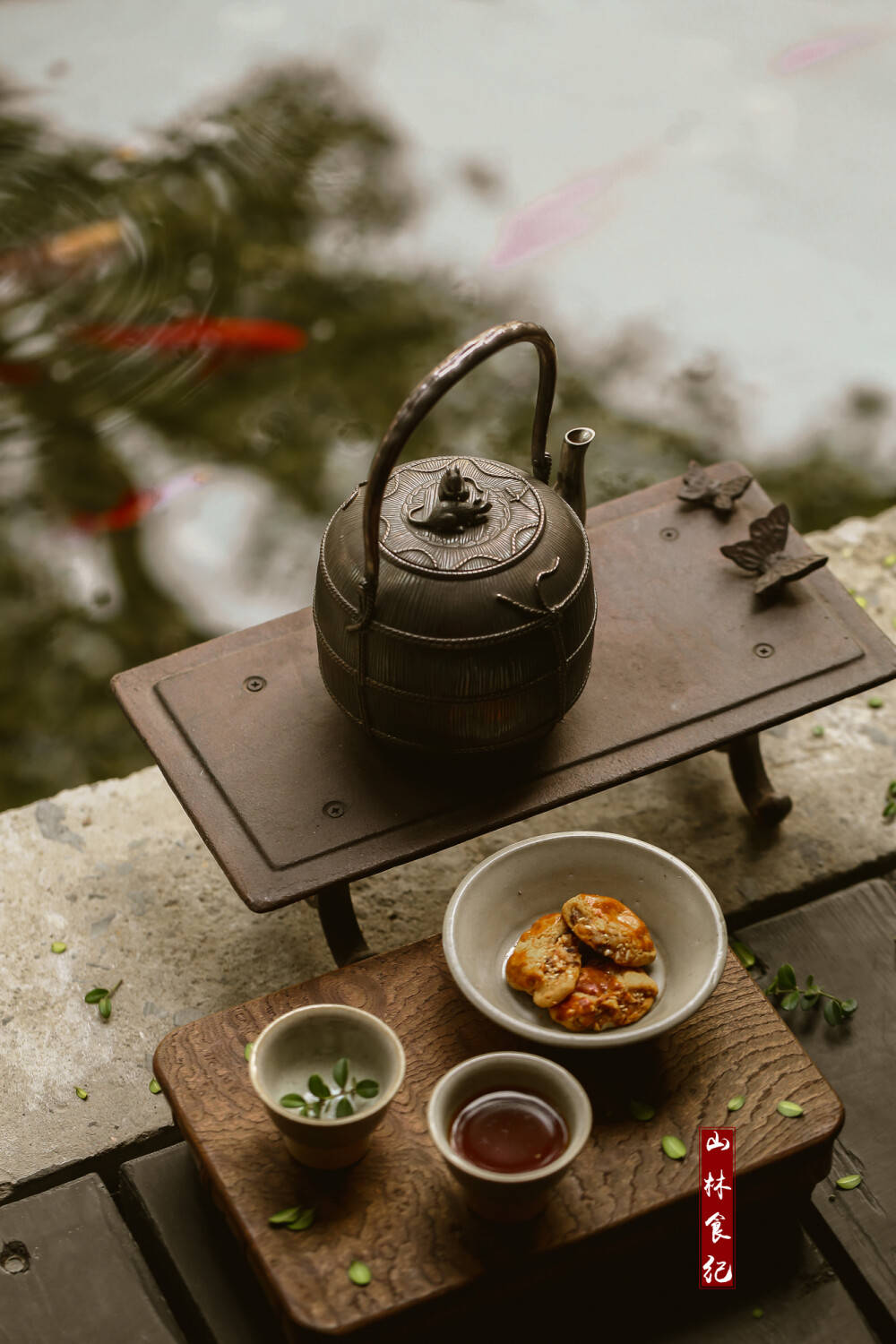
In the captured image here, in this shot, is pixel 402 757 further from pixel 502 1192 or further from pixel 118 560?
pixel 118 560

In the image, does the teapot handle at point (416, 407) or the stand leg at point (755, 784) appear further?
the stand leg at point (755, 784)

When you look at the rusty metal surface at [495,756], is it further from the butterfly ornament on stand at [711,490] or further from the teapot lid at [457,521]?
the teapot lid at [457,521]

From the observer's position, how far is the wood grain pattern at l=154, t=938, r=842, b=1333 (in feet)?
6.36

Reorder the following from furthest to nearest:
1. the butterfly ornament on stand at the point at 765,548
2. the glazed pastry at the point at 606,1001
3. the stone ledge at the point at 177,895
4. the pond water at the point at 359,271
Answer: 1. the pond water at the point at 359,271
2. the butterfly ornament on stand at the point at 765,548
3. the stone ledge at the point at 177,895
4. the glazed pastry at the point at 606,1001

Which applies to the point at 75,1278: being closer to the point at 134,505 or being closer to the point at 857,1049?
the point at 857,1049

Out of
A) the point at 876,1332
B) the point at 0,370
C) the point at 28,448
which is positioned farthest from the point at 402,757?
the point at 0,370

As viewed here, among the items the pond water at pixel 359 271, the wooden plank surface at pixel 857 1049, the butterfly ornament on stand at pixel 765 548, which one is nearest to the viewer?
the wooden plank surface at pixel 857 1049

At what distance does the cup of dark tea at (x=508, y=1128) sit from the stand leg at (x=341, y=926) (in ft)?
1.89

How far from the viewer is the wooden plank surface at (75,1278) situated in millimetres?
2129

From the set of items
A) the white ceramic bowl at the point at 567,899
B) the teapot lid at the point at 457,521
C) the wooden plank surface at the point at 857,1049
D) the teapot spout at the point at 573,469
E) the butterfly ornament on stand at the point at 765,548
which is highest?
the teapot lid at the point at 457,521

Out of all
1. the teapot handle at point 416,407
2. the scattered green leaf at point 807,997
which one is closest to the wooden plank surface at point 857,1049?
the scattered green leaf at point 807,997

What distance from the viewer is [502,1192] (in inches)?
72.7

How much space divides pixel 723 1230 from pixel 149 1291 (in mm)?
956

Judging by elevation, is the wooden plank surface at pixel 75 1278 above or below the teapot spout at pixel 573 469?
below
